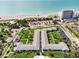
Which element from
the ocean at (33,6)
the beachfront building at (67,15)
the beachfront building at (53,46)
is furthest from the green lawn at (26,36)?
the ocean at (33,6)

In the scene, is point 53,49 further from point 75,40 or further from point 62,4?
point 62,4

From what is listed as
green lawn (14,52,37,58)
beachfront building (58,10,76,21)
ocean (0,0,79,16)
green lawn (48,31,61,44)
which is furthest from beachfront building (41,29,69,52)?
ocean (0,0,79,16)

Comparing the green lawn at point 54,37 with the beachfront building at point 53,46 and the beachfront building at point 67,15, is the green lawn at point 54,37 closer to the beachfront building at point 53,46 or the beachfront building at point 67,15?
the beachfront building at point 53,46

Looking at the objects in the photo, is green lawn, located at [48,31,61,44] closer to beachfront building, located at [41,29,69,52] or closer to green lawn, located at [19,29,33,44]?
beachfront building, located at [41,29,69,52]

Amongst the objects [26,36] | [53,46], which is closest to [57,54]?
[53,46]

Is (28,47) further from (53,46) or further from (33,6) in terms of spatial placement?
(33,6)

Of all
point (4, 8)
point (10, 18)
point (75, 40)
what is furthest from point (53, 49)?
point (4, 8)

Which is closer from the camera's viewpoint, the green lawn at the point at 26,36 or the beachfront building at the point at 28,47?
the beachfront building at the point at 28,47
